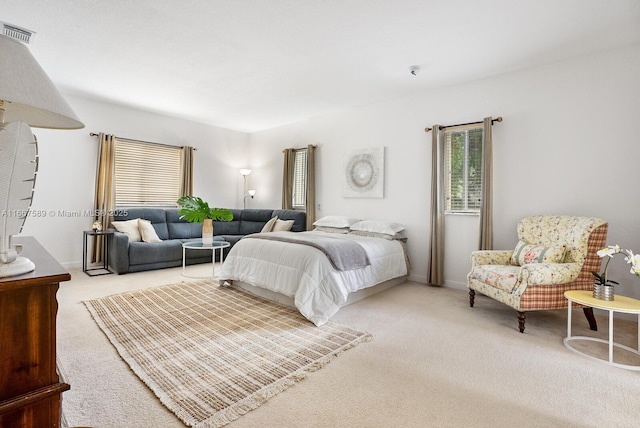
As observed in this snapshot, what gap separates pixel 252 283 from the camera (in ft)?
11.2

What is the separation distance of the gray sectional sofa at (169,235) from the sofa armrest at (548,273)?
3.63m

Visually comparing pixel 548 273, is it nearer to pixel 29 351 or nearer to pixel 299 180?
pixel 29 351

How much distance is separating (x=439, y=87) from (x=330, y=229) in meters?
2.49

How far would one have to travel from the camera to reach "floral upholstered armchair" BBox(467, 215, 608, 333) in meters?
2.63

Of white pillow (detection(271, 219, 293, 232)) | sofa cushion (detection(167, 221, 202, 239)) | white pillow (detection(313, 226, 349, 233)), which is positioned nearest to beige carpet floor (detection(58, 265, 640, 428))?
white pillow (detection(313, 226, 349, 233))

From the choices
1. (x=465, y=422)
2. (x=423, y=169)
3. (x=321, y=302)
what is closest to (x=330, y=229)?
(x=423, y=169)

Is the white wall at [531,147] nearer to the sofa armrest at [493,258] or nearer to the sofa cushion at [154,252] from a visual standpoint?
the sofa armrest at [493,258]

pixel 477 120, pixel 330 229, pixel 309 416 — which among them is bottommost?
pixel 309 416

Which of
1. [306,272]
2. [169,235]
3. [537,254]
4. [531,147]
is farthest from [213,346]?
[531,147]

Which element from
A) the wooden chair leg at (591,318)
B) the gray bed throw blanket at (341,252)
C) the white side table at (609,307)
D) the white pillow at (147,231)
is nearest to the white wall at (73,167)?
the white pillow at (147,231)

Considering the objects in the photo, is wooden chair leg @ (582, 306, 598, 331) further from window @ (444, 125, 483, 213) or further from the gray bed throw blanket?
the gray bed throw blanket

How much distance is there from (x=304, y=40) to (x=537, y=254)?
304cm

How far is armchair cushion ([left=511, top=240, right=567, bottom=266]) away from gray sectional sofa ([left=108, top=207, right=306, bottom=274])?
11.1ft

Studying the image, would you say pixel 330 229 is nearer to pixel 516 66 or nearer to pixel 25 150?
pixel 516 66
